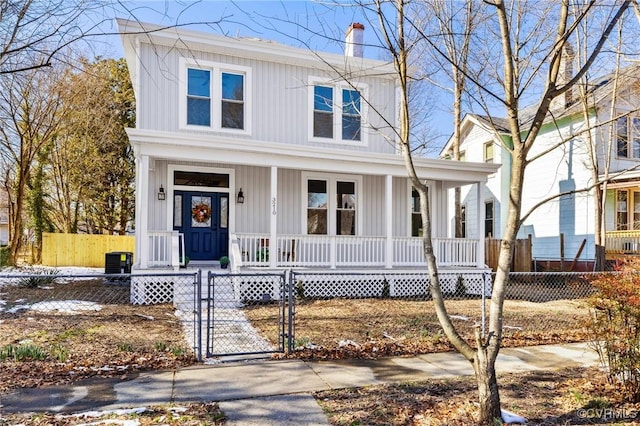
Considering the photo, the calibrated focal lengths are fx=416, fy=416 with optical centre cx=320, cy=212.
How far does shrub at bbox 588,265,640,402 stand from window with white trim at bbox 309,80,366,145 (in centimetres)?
876

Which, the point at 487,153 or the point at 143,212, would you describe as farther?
the point at 487,153

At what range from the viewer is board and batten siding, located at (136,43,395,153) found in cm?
1088

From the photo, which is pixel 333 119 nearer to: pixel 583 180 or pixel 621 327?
pixel 621 327

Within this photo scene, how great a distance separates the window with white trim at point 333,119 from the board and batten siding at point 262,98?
Result: 200mm

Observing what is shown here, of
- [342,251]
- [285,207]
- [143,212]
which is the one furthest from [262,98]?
[342,251]

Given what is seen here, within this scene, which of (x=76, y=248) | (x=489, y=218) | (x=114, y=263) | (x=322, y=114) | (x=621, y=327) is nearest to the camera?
(x=621, y=327)

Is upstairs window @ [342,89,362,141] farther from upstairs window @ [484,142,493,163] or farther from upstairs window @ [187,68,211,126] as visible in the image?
upstairs window @ [484,142,493,163]

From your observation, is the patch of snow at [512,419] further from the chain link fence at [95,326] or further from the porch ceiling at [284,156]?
the porch ceiling at [284,156]

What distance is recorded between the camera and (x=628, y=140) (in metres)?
15.9

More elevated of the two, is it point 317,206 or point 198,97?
point 198,97

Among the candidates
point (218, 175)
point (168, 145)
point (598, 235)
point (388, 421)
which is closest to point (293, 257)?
point (218, 175)

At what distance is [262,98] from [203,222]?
3888 mm

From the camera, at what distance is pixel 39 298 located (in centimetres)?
936

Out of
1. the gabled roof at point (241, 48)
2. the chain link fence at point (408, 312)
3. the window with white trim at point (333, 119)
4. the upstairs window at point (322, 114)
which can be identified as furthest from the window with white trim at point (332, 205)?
the gabled roof at point (241, 48)
